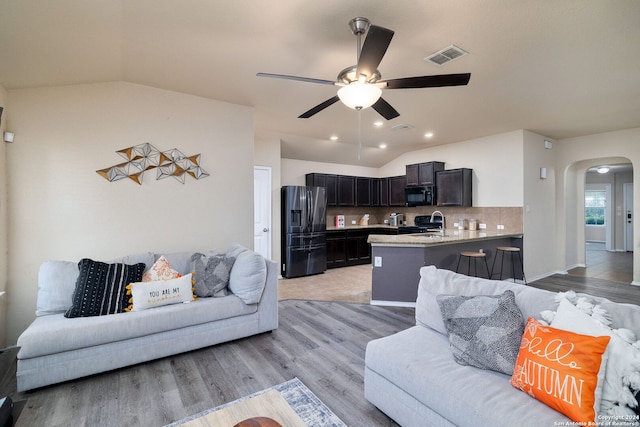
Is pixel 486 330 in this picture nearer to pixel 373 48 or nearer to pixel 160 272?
pixel 373 48

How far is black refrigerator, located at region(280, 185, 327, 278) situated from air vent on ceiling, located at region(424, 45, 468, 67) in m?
3.43

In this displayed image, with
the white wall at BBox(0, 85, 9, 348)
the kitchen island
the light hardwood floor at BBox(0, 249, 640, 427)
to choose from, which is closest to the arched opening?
the kitchen island

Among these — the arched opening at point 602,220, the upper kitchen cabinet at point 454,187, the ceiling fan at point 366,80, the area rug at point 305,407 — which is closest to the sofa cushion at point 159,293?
the area rug at point 305,407

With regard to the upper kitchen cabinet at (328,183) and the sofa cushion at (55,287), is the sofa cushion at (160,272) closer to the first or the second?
the sofa cushion at (55,287)

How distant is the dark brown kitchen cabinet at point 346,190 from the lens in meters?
6.97

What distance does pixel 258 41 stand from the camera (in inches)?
96.3

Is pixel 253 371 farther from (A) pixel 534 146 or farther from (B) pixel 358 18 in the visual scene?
(A) pixel 534 146

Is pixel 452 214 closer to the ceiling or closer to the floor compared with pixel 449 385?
closer to the ceiling

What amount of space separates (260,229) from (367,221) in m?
3.03

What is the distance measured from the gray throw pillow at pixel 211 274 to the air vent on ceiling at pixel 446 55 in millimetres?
2817

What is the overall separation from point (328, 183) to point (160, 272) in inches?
173

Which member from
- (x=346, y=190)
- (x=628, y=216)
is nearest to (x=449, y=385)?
(x=346, y=190)

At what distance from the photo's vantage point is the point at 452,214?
6270 millimetres

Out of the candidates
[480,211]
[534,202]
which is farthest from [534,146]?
[480,211]
